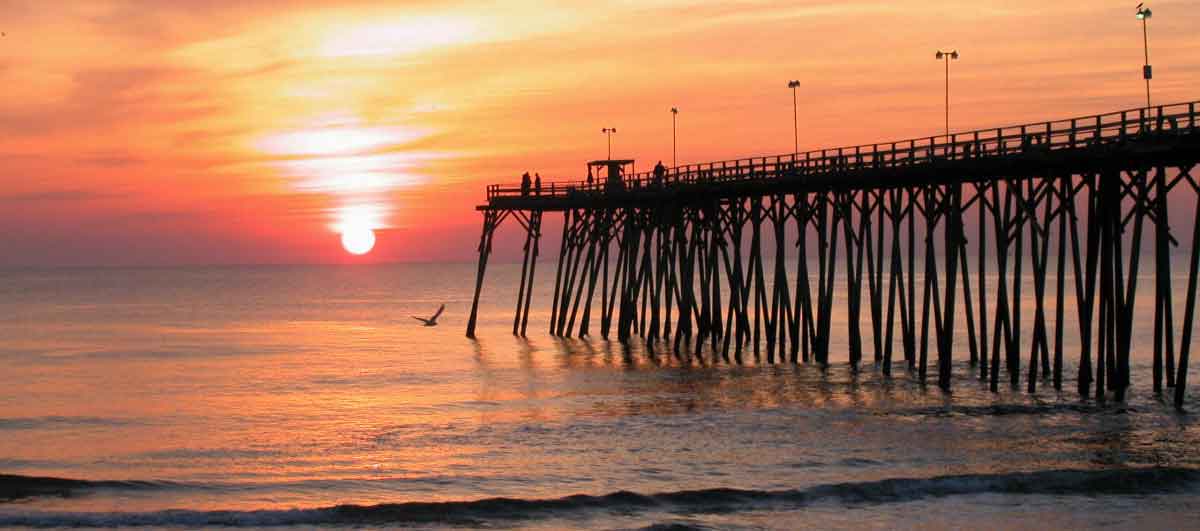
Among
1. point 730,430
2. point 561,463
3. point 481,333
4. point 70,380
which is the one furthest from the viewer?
point 481,333

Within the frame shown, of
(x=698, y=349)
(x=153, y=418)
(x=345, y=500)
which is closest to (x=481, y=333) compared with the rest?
(x=698, y=349)

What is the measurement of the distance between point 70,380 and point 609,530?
3023cm

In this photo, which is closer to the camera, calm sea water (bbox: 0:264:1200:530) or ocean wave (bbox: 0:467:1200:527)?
ocean wave (bbox: 0:467:1200:527)

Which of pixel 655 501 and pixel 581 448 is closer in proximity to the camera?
pixel 655 501

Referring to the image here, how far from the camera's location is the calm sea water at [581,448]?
23062 mm

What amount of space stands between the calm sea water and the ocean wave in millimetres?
60

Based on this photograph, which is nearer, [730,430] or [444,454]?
[444,454]

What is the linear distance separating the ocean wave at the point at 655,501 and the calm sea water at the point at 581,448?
60 millimetres

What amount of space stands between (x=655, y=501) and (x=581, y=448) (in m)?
5.46

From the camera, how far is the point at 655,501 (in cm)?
2366

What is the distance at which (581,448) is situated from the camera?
2895 cm

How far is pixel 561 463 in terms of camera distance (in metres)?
27.3

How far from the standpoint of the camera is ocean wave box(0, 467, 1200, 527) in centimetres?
2270

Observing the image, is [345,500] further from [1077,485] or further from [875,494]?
[1077,485]
